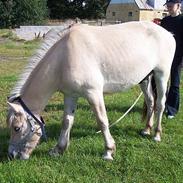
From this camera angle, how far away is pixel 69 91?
585 centimetres

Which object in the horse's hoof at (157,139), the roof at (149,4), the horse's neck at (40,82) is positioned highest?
the horse's neck at (40,82)

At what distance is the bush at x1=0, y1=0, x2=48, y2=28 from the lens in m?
54.0

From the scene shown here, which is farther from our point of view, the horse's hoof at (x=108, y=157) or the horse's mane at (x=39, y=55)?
the horse's hoof at (x=108, y=157)

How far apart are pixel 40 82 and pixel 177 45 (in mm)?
3366

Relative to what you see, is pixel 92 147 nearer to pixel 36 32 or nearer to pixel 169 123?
pixel 169 123

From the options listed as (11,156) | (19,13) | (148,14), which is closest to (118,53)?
(11,156)

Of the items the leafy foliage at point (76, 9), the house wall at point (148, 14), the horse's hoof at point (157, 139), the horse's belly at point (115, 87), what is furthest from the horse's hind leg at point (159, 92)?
the leafy foliage at point (76, 9)

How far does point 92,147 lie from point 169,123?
2.12m

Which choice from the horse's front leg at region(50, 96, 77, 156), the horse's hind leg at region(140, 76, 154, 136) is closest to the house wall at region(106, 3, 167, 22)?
the horse's hind leg at region(140, 76, 154, 136)

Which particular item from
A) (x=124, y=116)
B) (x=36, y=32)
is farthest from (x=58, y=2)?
(x=124, y=116)

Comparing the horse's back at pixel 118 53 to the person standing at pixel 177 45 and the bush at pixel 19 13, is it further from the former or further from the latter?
the bush at pixel 19 13

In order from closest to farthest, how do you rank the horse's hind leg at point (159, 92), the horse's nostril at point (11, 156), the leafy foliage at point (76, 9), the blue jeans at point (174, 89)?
the horse's nostril at point (11, 156) → the horse's hind leg at point (159, 92) → the blue jeans at point (174, 89) → the leafy foliage at point (76, 9)

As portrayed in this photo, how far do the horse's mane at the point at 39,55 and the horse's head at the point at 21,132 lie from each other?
0.23 m

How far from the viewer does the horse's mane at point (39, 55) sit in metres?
5.77
